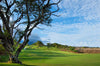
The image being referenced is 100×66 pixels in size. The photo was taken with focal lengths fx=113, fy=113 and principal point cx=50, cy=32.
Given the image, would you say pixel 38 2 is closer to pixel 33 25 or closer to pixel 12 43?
pixel 33 25

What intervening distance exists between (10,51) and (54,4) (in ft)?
17.9

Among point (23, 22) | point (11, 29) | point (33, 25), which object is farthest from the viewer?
point (23, 22)

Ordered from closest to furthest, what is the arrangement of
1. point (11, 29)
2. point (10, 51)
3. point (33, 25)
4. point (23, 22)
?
1. point (10, 51)
2. point (11, 29)
3. point (33, 25)
4. point (23, 22)

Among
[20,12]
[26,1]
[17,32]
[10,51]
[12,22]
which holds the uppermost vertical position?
[26,1]

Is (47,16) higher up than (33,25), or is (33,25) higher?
(47,16)

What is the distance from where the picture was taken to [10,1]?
30.3 ft

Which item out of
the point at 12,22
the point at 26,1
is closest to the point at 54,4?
the point at 26,1

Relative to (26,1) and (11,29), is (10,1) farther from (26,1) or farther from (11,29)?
(11,29)

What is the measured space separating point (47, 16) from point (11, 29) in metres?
3.50

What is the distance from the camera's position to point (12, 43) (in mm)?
8516

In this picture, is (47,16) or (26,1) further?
(47,16)

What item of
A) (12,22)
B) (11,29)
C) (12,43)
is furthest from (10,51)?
(12,22)

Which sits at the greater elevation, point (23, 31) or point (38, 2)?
point (38, 2)

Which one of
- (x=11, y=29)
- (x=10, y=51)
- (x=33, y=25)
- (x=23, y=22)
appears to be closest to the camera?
(x=10, y=51)
